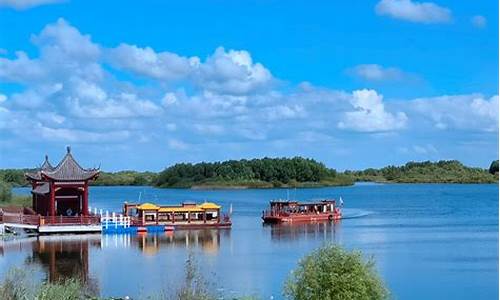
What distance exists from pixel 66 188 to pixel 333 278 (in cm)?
2256

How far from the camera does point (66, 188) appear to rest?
32.4m

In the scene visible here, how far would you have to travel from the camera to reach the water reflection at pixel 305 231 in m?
32.4

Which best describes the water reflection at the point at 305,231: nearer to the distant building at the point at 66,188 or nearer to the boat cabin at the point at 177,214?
the boat cabin at the point at 177,214

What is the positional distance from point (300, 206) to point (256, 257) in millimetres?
18323

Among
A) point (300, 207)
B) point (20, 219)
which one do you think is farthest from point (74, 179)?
Answer: point (300, 207)

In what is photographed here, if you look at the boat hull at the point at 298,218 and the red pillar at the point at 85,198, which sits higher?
the red pillar at the point at 85,198

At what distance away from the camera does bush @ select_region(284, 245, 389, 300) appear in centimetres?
1141

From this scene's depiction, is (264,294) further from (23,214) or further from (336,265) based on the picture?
(23,214)

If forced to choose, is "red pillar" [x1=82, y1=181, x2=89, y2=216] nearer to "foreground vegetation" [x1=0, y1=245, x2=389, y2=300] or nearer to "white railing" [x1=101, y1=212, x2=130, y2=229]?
"white railing" [x1=101, y1=212, x2=130, y2=229]

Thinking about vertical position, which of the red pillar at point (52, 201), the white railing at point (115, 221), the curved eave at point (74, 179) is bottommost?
the white railing at point (115, 221)

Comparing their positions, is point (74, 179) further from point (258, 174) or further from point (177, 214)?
point (258, 174)

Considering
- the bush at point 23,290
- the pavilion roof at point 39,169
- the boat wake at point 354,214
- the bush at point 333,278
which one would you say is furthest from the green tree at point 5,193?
the bush at point 333,278

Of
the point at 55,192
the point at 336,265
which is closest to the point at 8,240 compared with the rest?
the point at 55,192

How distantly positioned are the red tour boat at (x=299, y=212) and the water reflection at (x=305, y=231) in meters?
1.16
